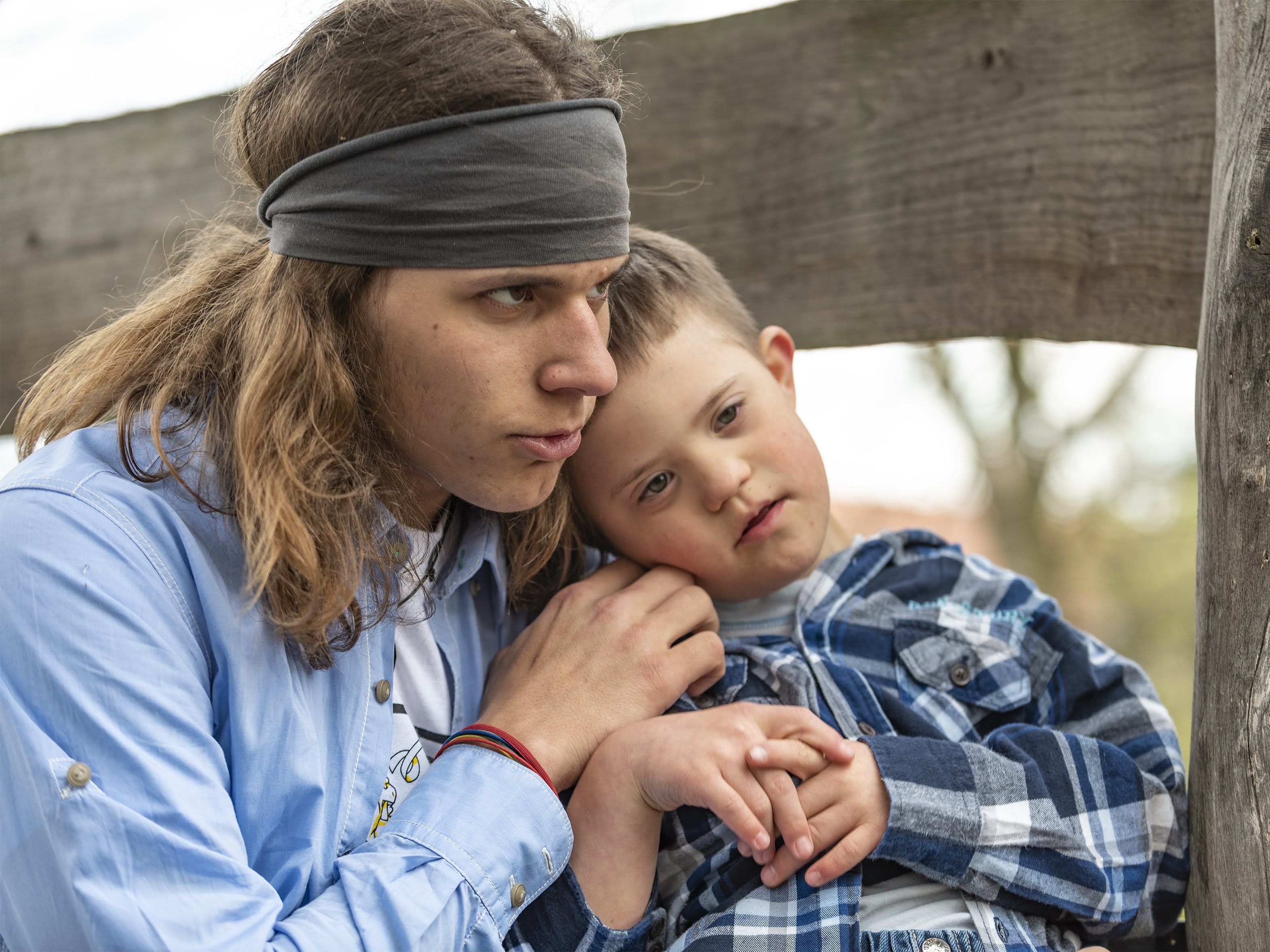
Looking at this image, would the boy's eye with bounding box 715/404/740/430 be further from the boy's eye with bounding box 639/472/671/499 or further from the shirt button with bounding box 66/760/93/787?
the shirt button with bounding box 66/760/93/787

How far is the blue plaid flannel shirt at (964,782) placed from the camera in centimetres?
168

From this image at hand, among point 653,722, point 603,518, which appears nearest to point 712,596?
point 603,518

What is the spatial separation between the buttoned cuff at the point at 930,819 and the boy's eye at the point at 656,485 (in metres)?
0.58

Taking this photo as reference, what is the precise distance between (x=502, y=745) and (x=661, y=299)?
84 centimetres

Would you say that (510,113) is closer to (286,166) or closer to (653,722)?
(286,166)

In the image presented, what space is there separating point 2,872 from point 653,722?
898 mm

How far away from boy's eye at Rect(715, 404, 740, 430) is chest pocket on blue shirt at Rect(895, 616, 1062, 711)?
481mm

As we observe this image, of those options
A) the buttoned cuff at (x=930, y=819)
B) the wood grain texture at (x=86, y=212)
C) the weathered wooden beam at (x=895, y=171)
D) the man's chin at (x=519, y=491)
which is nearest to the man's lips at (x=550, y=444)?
the man's chin at (x=519, y=491)

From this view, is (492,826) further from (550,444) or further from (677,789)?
(550,444)

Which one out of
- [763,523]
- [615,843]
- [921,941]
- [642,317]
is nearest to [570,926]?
[615,843]

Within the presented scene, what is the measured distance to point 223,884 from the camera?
133 cm

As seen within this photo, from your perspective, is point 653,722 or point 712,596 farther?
point 712,596

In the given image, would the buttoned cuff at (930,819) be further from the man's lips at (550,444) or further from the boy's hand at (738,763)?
the man's lips at (550,444)

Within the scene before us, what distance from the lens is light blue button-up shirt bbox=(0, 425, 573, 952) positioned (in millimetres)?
1267
